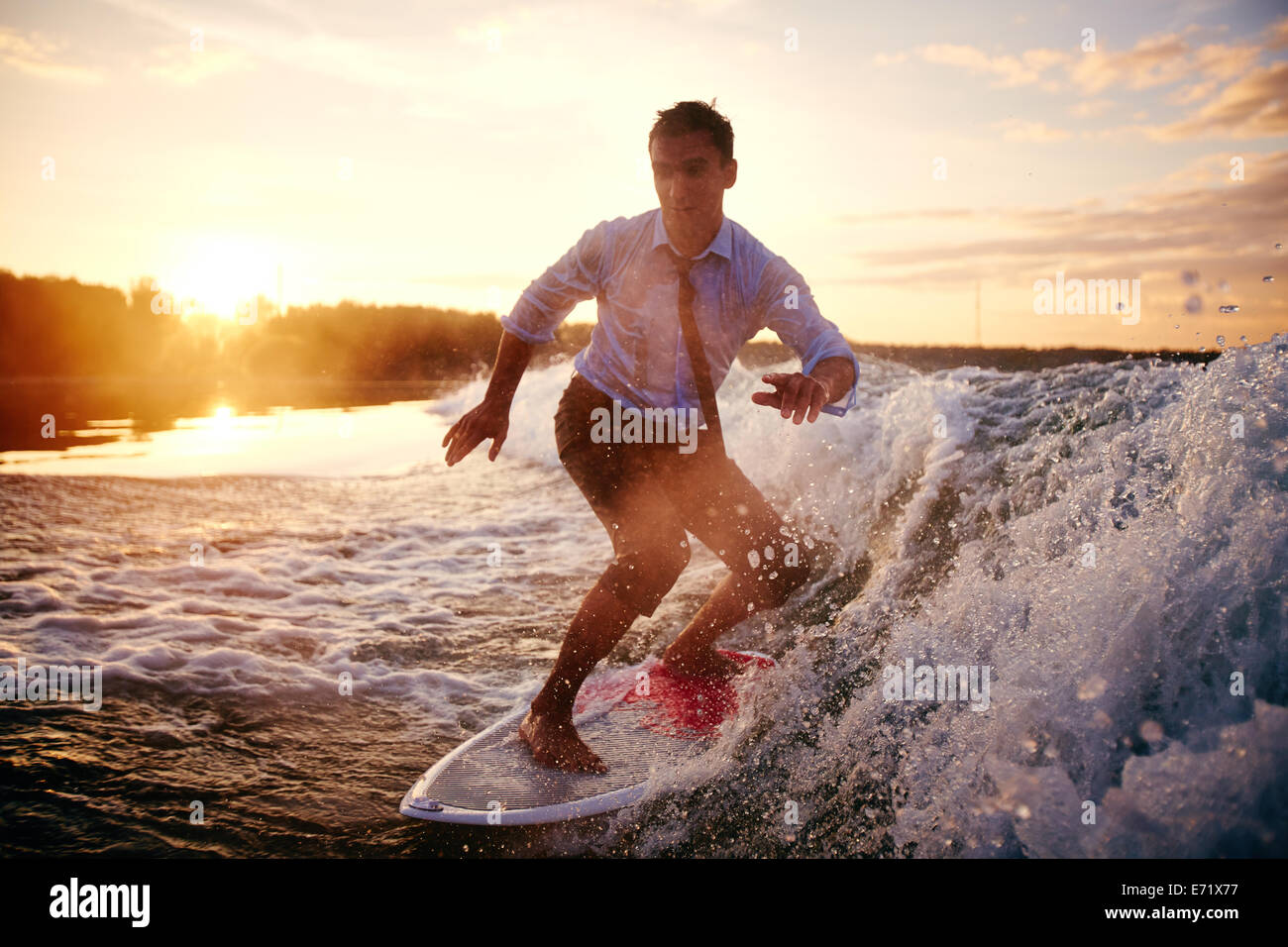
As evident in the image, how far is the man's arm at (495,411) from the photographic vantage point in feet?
9.54

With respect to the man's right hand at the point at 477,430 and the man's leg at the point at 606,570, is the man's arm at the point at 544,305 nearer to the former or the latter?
the man's right hand at the point at 477,430

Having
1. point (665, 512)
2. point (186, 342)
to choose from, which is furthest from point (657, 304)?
point (186, 342)

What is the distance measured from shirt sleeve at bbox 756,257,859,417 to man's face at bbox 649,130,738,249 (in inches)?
13.3

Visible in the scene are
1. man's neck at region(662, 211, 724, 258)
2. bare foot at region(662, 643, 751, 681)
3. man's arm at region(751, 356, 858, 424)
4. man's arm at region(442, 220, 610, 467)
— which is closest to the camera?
man's arm at region(751, 356, 858, 424)

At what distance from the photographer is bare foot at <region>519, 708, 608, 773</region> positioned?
2.87 m

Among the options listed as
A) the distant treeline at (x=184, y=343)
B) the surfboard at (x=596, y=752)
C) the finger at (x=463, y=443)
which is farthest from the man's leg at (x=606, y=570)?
the distant treeline at (x=184, y=343)

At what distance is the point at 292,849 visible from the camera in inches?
93.3

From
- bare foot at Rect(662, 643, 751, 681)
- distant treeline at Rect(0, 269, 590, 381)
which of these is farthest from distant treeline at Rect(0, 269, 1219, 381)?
bare foot at Rect(662, 643, 751, 681)

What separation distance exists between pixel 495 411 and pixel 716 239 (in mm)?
1118

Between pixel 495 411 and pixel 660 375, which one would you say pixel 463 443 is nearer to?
pixel 495 411

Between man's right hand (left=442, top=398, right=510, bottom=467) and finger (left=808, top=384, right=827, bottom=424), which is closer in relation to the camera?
finger (left=808, top=384, right=827, bottom=424)

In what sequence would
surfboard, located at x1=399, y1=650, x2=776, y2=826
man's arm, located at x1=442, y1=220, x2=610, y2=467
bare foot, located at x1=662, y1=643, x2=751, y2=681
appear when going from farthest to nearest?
1. bare foot, located at x1=662, y1=643, x2=751, y2=681
2. man's arm, located at x1=442, y1=220, x2=610, y2=467
3. surfboard, located at x1=399, y1=650, x2=776, y2=826

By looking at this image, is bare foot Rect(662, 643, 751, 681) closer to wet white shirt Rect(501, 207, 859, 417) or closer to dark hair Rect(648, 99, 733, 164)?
wet white shirt Rect(501, 207, 859, 417)

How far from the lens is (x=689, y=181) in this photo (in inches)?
114
